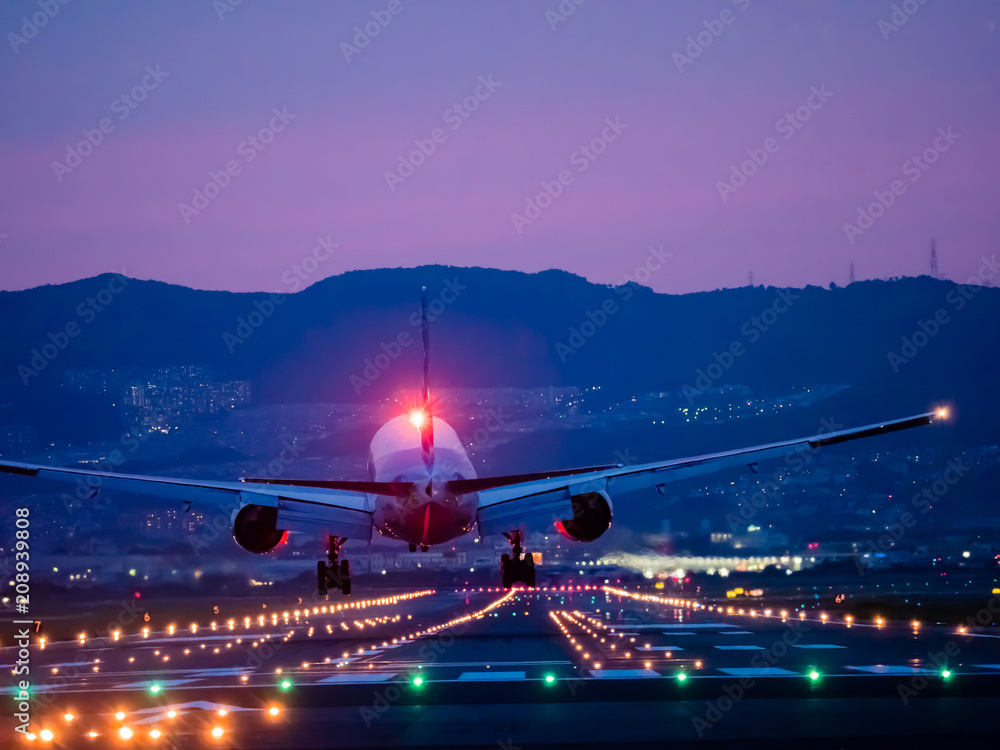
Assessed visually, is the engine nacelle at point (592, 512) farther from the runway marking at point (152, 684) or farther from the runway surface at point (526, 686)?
the runway marking at point (152, 684)

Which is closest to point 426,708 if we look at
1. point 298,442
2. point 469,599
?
point 469,599

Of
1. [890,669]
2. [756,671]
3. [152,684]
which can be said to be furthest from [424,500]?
[890,669]

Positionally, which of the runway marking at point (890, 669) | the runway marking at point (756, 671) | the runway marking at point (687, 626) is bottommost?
the runway marking at point (890, 669)

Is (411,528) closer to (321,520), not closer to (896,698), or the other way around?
(321,520)

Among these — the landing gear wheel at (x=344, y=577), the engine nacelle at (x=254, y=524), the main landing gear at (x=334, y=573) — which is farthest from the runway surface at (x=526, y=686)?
the engine nacelle at (x=254, y=524)

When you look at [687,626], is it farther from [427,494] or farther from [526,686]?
[526,686]

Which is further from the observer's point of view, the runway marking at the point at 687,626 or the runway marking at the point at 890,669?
the runway marking at the point at 687,626
